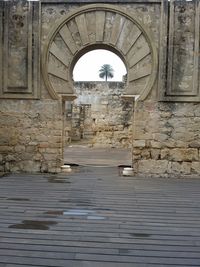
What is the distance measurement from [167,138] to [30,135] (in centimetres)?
258

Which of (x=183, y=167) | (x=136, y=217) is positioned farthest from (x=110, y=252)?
(x=183, y=167)

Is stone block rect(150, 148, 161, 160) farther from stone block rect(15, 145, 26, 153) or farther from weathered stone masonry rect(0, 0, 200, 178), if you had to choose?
stone block rect(15, 145, 26, 153)

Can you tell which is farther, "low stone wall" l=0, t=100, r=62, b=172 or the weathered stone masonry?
"low stone wall" l=0, t=100, r=62, b=172

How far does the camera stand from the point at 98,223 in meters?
3.56

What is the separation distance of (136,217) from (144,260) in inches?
45.9

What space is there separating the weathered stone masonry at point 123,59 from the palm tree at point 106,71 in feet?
153

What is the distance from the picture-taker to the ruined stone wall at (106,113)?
41.9 feet

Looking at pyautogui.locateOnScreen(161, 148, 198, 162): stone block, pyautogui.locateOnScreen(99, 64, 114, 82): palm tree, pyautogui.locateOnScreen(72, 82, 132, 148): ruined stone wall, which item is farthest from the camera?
pyautogui.locateOnScreen(99, 64, 114, 82): palm tree

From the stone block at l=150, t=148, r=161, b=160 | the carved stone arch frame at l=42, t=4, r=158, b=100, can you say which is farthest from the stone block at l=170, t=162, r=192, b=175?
the carved stone arch frame at l=42, t=4, r=158, b=100

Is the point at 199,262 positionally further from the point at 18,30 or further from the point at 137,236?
the point at 18,30

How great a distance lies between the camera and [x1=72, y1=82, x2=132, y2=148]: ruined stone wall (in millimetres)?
12758

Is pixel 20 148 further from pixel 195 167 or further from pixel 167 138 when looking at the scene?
pixel 195 167

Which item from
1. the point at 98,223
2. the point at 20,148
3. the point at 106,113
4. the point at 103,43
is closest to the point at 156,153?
the point at 103,43

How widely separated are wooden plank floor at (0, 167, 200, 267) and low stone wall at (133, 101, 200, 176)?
1.98ft
